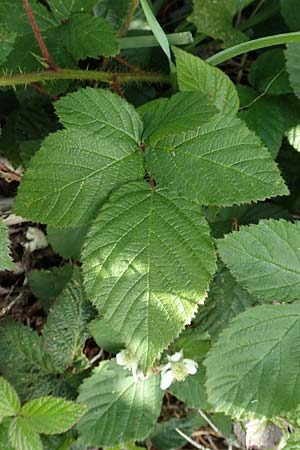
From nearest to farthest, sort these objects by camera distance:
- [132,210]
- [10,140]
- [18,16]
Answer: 1. [132,210]
2. [18,16]
3. [10,140]

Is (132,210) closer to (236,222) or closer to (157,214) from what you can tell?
(157,214)

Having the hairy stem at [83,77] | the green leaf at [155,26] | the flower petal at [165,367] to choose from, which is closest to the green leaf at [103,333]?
the flower petal at [165,367]

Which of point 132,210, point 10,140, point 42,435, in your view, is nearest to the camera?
point 132,210

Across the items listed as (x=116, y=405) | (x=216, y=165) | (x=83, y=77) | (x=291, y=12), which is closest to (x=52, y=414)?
(x=116, y=405)

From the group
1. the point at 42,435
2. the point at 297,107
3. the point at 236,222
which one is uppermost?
the point at 297,107

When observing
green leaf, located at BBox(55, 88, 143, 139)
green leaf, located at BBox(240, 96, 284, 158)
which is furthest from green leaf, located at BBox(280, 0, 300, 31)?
green leaf, located at BBox(55, 88, 143, 139)

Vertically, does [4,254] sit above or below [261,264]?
above

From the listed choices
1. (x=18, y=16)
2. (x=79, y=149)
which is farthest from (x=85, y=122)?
(x=18, y=16)

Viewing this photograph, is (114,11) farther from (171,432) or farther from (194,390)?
(171,432)
